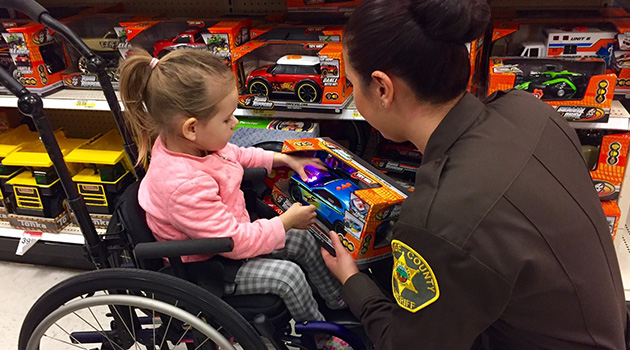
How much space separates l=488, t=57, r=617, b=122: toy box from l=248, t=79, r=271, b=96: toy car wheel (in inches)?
29.3

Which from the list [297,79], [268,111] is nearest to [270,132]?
[268,111]

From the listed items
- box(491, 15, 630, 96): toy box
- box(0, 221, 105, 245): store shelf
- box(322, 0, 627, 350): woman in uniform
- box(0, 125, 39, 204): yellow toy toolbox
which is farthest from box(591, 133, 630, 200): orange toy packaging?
box(0, 125, 39, 204): yellow toy toolbox

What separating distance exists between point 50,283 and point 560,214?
209 centimetres

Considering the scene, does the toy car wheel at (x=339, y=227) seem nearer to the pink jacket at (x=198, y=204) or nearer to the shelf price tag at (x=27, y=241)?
the pink jacket at (x=198, y=204)

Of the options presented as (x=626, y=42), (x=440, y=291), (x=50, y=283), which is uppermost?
(x=626, y=42)

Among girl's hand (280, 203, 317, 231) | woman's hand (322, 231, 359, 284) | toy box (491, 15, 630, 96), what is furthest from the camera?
toy box (491, 15, 630, 96)

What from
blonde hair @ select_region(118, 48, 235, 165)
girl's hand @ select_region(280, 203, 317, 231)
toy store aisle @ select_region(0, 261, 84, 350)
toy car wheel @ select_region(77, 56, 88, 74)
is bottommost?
toy store aisle @ select_region(0, 261, 84, 350)

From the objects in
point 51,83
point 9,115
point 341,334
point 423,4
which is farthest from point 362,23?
point 9,115

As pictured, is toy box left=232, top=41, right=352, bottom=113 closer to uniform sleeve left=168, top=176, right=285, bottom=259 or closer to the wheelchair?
the wheelchair

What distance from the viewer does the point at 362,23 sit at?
875mm

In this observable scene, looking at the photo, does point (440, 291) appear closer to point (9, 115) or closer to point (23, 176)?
point (23, 176)

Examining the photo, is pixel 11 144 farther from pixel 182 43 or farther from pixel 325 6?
pixel 325 6

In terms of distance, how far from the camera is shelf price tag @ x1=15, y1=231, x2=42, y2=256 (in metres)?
2.09

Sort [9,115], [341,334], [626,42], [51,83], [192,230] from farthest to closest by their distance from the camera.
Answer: [9,115] → [51,83] → [626,42] → [341,334] → [192,230]
